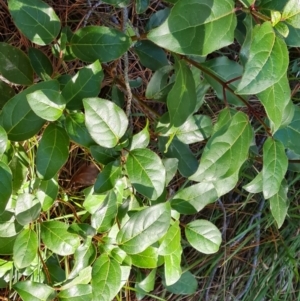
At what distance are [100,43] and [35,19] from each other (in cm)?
13

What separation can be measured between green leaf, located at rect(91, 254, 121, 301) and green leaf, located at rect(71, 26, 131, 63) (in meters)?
0.39

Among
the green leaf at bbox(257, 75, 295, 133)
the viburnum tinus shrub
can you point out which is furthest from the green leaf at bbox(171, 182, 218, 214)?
the green leaf at bbox(257, 75, 295, 133)

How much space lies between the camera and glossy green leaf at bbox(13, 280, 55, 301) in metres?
0.91

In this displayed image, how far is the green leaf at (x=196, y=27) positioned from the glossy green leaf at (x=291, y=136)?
32 cm

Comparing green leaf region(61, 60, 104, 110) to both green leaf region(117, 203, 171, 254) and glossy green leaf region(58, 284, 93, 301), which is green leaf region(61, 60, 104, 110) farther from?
glossy green leaf region(58, 284, 93, 301)

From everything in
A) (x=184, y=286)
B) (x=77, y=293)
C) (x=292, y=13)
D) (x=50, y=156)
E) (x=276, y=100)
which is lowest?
(x=184, y=286)

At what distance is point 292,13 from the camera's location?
2.34ft

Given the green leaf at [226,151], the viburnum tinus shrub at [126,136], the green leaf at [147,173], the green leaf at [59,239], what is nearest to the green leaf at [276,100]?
the viburnum tinus shrub at [126,136]

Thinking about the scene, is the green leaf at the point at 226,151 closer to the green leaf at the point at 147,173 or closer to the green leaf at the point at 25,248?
the green leaf at the point at 147,173

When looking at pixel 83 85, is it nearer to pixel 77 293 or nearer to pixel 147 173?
pixel 147 173

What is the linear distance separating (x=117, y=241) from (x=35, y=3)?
479 mm

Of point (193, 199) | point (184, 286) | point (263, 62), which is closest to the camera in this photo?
A: point (263, 62)

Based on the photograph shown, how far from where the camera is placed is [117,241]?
2.98 feet

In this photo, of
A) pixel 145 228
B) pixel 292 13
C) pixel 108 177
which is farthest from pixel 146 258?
pixel 292 13
